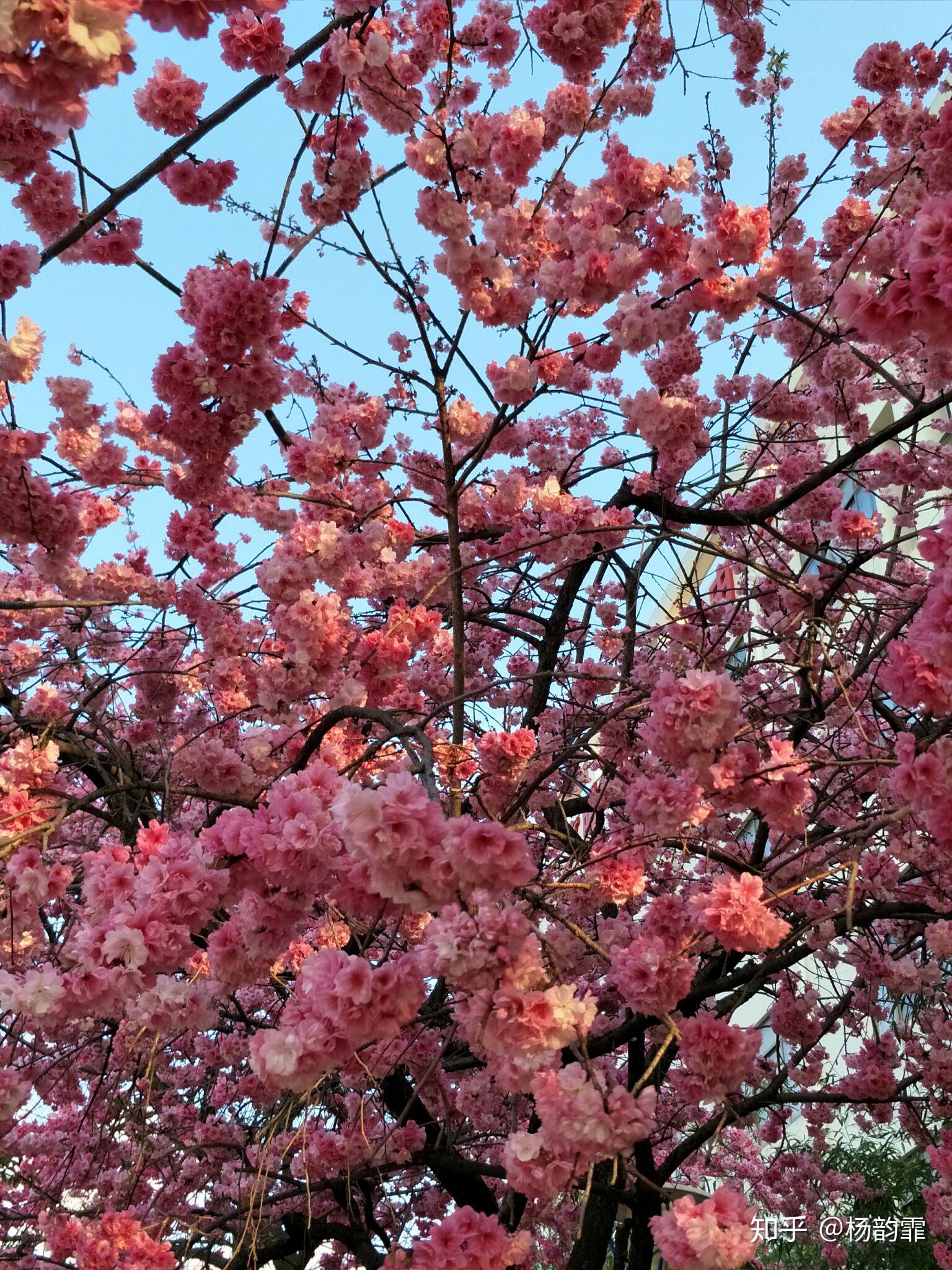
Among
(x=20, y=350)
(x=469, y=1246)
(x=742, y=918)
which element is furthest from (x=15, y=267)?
(x=469, y=1246)

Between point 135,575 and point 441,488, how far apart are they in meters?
1.52

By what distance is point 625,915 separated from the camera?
169 inches

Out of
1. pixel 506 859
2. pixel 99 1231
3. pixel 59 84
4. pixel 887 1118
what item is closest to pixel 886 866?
pixel 887 1118

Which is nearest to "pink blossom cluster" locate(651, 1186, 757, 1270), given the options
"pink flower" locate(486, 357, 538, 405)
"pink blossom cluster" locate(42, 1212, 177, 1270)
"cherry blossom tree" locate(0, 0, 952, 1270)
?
"cherry blossom tree" locate(0, 0, 952, 1270)

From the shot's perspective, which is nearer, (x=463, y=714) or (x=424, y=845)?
(x=424, y=845)

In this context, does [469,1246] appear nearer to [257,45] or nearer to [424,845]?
[424,845]

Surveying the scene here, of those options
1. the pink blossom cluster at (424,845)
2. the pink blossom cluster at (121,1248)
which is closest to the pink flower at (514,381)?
the pink blossom cluster at (424,845)

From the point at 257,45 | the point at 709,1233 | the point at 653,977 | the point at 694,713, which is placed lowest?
the point at 709,1233

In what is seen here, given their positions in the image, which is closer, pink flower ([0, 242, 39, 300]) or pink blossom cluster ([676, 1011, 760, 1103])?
pink blossom cluster ([676, 1011, 760, 1103])

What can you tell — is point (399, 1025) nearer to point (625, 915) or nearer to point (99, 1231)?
point (99, 1231)

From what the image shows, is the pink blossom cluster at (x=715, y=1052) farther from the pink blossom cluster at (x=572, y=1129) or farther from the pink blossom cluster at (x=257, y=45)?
the pink blossom cluster at (x=257, y=45)

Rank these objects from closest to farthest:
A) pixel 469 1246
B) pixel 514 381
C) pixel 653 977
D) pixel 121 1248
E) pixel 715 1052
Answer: pixel 469 1246 < pixel 715 1052 < pixel 653 977 < pixel 121 1248 < pixel 514 381

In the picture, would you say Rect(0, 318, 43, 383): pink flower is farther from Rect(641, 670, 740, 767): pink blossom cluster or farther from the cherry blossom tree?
Rect(641, 670, 740, 767): pink blossom cluster

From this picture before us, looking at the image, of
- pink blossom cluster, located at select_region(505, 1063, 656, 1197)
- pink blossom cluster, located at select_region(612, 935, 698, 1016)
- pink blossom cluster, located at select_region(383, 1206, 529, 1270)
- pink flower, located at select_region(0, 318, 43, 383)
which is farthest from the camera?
pink flower, located at select_region(0, 318, 43, 383)
